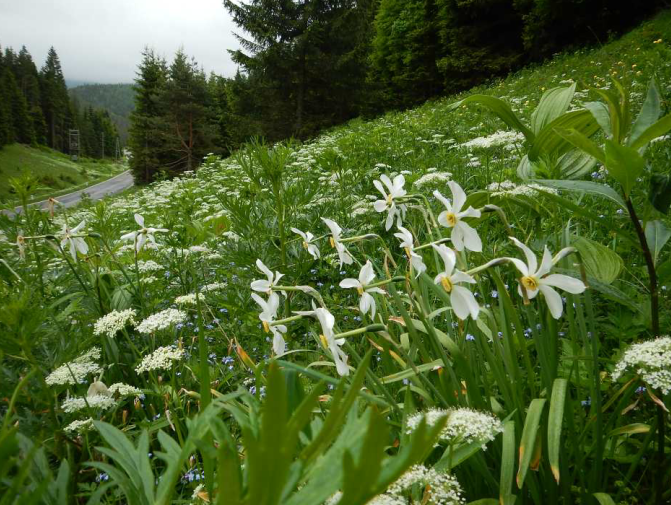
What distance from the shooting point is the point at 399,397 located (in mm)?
1472

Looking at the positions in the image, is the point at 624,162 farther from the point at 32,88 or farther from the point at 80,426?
the point at 32,88

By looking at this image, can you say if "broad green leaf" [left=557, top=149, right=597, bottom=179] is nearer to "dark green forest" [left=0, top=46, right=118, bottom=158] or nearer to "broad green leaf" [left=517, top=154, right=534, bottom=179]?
"broad green leaf" [left=517, top=154, right=534, bottom=179]

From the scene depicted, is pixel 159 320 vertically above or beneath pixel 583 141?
beneath

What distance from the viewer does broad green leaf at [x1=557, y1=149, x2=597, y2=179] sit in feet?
4.16

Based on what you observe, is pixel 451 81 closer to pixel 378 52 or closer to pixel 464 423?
pixel 378 52

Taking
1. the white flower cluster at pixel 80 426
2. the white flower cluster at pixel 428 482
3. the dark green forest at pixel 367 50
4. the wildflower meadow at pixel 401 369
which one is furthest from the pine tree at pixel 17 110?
the white flower cluster at pixel 428 482

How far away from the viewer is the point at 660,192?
94 centimetres

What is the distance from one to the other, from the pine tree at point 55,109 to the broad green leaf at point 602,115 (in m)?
82.6

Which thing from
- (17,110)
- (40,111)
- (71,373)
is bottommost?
(71,373)

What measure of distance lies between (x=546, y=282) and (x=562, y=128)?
1.66ft

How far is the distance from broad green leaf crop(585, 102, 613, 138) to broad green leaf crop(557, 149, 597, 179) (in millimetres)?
217

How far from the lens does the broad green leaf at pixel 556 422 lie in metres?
→ 0.85

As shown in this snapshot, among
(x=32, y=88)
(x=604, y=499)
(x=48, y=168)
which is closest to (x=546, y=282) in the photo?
(x=604, y=499)

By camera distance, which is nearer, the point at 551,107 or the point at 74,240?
the point at 551,107
